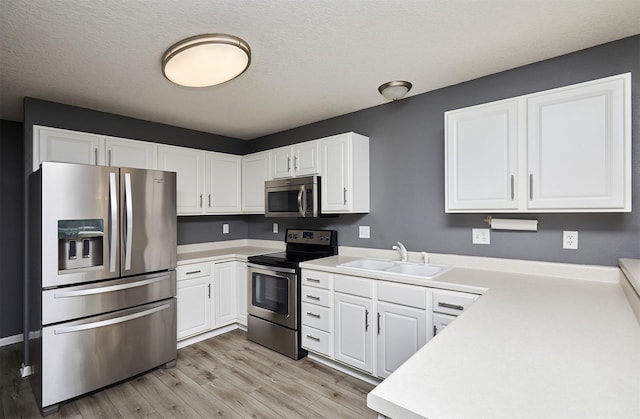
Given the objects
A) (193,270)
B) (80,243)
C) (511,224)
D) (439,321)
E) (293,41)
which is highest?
(293,41)

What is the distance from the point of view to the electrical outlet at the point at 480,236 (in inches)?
91.4

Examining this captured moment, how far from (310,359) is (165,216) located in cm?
182

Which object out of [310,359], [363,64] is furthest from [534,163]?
[310,359]

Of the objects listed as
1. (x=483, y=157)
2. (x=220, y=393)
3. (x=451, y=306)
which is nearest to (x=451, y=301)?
(x=451, y=306)

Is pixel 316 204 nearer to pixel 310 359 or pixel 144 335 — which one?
pixel 310 359

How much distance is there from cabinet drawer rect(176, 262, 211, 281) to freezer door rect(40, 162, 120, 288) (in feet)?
2.19

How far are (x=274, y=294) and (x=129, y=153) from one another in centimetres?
197

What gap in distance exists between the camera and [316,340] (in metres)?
2.69

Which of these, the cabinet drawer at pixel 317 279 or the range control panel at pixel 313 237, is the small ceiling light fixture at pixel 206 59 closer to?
the cabinet drawer at pixel 317 279

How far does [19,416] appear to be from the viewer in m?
2.07

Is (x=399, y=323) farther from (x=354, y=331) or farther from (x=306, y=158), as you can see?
(x=306, y=158)

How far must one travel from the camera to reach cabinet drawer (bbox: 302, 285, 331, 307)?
260 centimetres

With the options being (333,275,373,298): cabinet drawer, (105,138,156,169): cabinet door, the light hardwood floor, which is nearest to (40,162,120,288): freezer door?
(105,138,156,169): cabinet door

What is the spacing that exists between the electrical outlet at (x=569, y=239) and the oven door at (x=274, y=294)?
2.02 metres
